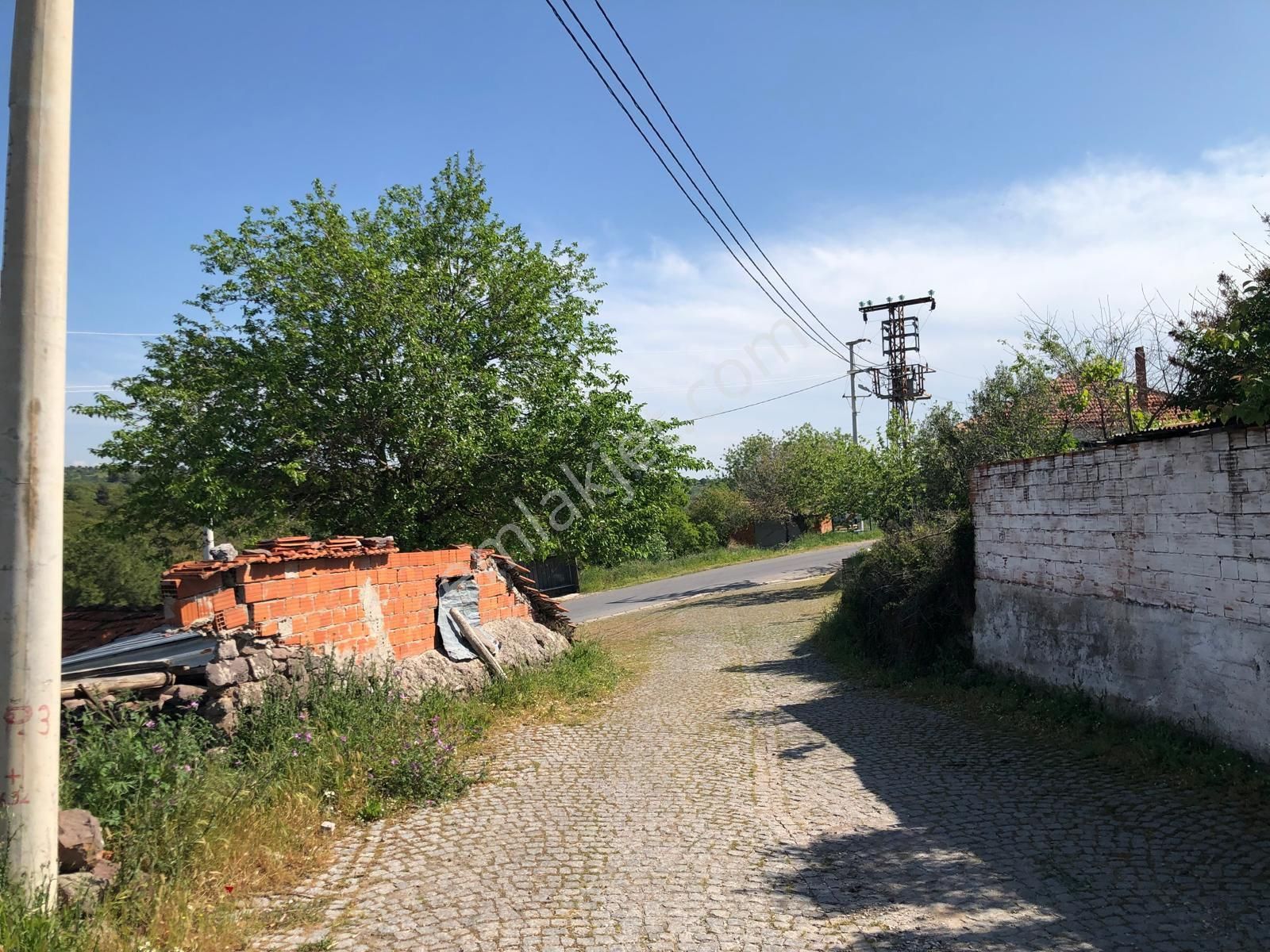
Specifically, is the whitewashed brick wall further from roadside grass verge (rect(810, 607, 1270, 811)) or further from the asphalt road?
the asphalt road

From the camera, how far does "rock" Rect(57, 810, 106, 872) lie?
3393mm

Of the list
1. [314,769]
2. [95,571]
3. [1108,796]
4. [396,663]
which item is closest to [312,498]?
[396,663]

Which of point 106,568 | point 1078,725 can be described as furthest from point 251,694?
point 106,568

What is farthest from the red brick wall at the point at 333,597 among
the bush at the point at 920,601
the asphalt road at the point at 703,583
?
the asphalt road at the point at 703,583

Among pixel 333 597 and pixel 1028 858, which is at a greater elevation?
pixel 333 597

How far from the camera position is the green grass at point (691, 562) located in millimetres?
32438

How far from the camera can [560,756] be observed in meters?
6.73

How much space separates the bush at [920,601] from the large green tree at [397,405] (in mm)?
5293

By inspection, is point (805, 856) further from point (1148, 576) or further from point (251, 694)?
point (251, 694)

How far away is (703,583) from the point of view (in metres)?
28.2

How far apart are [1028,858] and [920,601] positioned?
5.61 m

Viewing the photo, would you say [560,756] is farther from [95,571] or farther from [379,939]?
[95,571]

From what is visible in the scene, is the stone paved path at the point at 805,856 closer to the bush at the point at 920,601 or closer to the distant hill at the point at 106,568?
the bush at the point at 920,601

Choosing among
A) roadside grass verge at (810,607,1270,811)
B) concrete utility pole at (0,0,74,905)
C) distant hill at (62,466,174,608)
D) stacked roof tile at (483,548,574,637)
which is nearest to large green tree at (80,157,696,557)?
stacked roof tile at (483,548,574,637)
